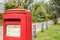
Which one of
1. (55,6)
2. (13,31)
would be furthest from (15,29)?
(55,6)

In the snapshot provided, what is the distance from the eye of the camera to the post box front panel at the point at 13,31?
4603mm

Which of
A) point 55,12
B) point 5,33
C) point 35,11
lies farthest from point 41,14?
point 5,33

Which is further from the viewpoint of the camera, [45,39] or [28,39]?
[45,39]

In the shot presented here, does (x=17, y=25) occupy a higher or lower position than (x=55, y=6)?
lower

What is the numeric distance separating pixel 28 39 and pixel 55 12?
33.4 m

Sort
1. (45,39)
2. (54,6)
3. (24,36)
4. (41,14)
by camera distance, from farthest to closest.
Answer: (41,14), (54,6), (45,39), (24,36)

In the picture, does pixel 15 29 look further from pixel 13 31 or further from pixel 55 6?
pixel 55 6

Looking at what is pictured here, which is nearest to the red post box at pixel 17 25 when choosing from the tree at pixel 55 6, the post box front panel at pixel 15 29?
the post box front panel at pixel 15 29

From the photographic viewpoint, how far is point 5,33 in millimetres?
4691

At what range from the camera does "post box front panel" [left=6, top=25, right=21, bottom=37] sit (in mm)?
4603

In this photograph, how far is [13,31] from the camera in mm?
4641

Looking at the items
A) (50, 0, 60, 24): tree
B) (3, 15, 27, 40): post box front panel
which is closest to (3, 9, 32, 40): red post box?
(3, 15, 27, 40): post box front panel

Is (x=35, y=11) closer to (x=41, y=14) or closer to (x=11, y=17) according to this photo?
(x=41, y=14)

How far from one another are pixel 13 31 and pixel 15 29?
6cm
